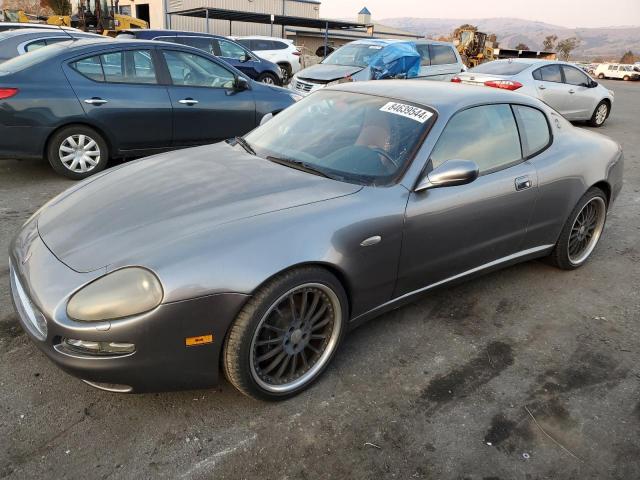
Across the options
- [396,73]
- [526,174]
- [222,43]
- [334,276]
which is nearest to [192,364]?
[334,276]

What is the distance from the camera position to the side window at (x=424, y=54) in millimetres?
11727

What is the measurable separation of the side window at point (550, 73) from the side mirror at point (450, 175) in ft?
29.9

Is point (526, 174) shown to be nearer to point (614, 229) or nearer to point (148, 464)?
point (614, 229)

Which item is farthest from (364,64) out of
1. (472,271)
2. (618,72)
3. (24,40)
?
(618,72)

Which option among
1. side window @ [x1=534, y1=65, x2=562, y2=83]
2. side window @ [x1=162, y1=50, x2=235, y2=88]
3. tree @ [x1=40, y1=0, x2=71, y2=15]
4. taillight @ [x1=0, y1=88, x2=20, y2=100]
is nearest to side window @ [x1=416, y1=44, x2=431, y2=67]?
side window @ [x1=534, y1=65, x2=562, y2=83]

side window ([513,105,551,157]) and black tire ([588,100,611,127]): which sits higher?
side window ([513,105,551,157])

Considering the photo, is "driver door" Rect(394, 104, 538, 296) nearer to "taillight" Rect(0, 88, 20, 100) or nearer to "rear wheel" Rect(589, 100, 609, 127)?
"taillight" Rect(0, 88, 20, 100)

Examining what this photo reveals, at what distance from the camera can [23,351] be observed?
2.77m

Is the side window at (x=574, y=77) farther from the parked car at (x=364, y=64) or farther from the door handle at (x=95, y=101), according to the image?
the door handle at (x=95, y=101)

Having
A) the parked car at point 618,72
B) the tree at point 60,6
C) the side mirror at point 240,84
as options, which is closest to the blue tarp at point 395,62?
the side mirror at point 240,84

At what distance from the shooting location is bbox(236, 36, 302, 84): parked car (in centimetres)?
1767

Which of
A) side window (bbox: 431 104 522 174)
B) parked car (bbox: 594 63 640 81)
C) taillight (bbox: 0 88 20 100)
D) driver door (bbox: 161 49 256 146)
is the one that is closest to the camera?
side window (bbox: 431 104 522 174)

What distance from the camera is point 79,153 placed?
567 centimetres

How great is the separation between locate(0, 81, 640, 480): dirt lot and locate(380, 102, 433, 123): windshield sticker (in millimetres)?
1256
